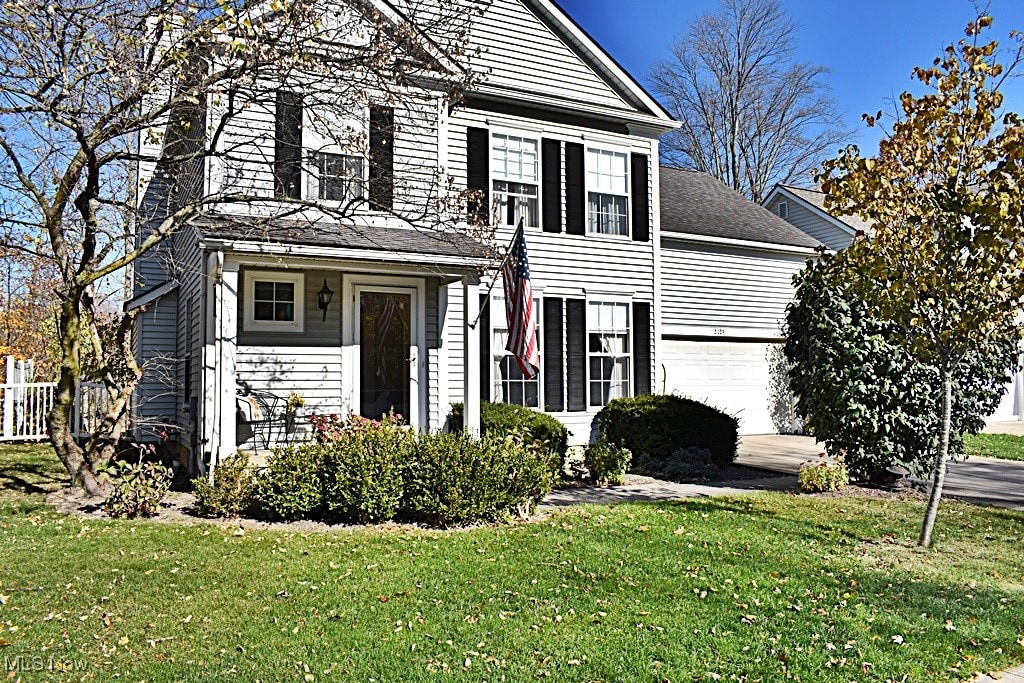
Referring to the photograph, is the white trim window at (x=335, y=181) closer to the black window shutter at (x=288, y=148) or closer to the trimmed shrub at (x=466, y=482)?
the black window shutter at (x=288, y=148)

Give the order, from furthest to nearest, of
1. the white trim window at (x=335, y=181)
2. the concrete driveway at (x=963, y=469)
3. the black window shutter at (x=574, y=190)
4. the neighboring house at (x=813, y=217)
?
the neighboring house at (x=813, y=217) → the black window shutter at (x=574, y=190) → the white trim window at (x=335, y=181) → the concrete driveway at (x=963, y=469)

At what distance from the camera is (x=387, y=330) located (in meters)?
11.6

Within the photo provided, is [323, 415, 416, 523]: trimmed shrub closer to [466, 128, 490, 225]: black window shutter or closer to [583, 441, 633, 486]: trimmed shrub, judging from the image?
[583, 441, 633, 486]: trimmed shrub

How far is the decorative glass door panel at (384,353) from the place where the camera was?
11.4 m

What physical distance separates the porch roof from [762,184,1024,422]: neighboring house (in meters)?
14.4

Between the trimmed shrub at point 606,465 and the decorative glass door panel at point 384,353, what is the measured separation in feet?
9.20

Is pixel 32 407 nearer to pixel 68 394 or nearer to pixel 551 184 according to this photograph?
pixel 68 394

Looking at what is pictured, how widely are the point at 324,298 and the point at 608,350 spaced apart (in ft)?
18.6

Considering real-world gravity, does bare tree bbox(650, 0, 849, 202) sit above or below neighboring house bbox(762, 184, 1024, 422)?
above

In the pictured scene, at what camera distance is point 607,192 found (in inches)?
579

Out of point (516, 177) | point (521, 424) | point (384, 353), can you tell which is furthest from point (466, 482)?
point (516, 177)

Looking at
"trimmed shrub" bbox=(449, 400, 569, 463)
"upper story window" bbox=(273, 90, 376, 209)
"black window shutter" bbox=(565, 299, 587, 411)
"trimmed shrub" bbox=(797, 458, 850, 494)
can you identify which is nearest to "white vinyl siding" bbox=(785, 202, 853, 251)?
"black window shutter" bbox=(565, 299, 587, 411)

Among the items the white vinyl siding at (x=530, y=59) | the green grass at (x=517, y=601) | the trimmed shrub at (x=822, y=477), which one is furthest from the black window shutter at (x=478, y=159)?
the green grass at (x=517, y=601)

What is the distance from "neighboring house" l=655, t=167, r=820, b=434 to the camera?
17.4 metres
